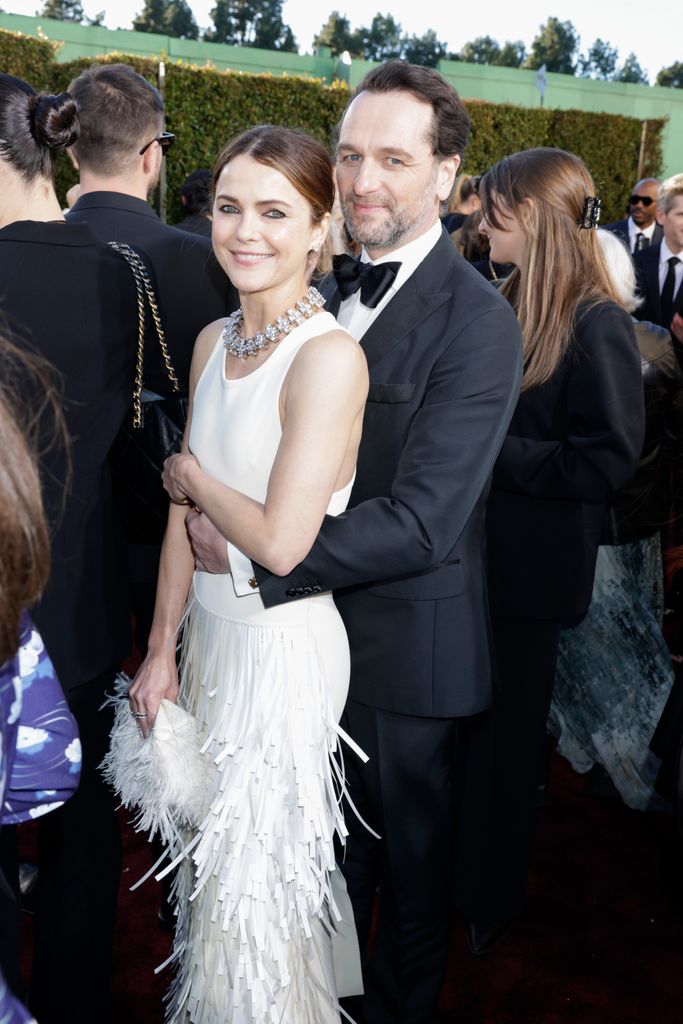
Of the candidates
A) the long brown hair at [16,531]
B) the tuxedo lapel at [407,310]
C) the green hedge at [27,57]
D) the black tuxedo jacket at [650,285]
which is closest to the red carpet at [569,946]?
the tuxedo lapel at [407,310]

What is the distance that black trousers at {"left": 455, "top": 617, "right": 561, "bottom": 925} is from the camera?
2566 millimetres

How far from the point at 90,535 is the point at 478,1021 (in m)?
1.48

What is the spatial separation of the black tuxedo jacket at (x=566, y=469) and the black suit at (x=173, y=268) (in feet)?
2.85

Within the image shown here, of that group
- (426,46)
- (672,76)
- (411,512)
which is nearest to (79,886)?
(411,512)

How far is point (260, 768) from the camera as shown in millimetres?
1705

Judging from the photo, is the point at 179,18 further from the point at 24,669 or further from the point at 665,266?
the point at 24,669

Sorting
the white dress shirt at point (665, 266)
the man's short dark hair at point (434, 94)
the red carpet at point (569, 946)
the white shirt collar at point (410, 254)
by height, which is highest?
the man's short dark hair at point (434, 94)

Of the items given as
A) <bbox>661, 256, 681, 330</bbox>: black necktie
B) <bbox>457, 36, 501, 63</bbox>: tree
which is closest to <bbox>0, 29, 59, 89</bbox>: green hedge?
<bbox>661, 256, 681, 330</bbox>: black necktie

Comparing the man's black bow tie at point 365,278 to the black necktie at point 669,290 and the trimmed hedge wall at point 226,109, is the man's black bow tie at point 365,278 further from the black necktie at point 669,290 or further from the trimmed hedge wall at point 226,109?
the trimmed hedge wall at point 226,109

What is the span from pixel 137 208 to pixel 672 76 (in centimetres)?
5922

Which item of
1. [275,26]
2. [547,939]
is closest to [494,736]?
[547,939]

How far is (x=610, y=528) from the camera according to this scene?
2988 millimetres

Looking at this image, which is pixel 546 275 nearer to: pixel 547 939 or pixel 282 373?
pixel 282 373

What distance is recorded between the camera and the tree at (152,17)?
4622cm
